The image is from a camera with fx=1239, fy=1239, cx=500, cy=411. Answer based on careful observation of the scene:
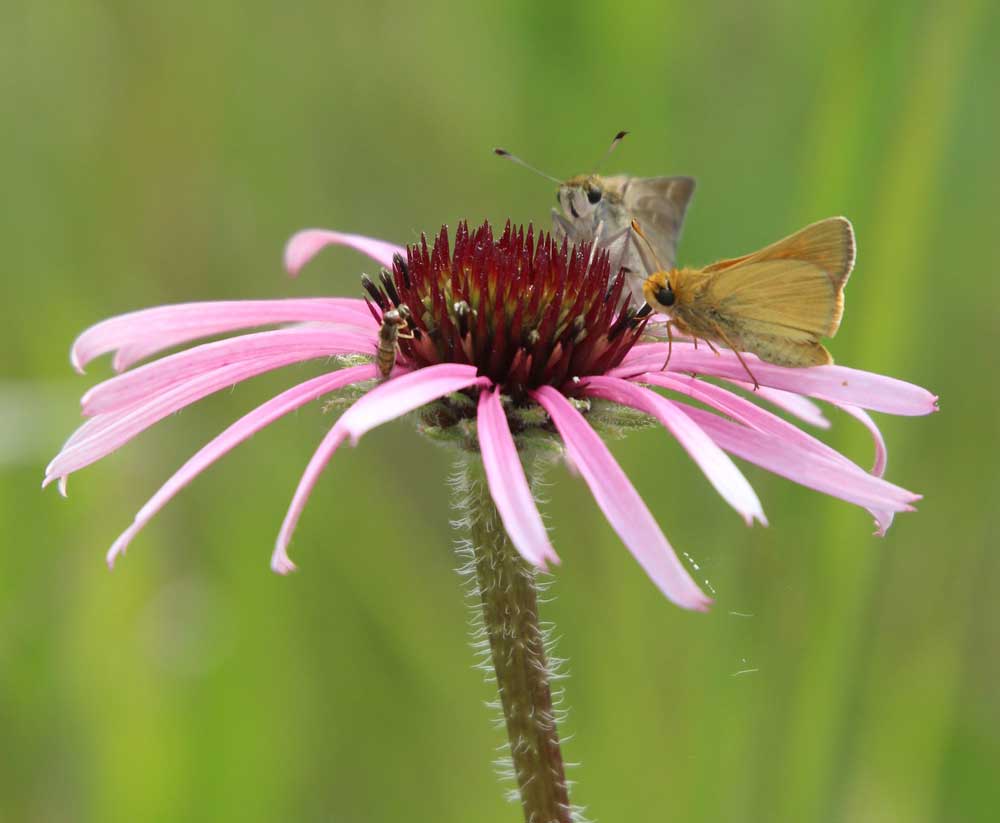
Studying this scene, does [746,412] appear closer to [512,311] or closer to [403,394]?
[512,311]

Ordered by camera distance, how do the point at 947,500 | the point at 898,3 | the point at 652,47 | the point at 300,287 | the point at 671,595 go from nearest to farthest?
the point at 671,595 < the point at 898,3 < the point at 652,47 < the point at 947,500 < the point at 300,287

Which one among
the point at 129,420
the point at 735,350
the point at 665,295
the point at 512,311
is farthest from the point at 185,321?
the point at 735,350

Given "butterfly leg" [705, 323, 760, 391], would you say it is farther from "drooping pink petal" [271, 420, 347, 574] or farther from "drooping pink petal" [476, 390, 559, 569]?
"drooping pink petal" [271, 420, 347, 574]

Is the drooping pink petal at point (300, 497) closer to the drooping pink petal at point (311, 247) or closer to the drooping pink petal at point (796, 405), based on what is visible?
the drooping pink petal at point (796, 405)

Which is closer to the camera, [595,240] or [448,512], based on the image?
[595,240]

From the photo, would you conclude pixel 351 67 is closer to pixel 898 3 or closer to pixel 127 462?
pixel 127 462

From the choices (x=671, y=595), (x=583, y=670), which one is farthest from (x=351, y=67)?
(x=671, y=595)

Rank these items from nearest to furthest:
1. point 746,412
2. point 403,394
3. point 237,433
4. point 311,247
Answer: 1. point 403,394
2. point 237,433
3. point 746,412
4. point 311,247

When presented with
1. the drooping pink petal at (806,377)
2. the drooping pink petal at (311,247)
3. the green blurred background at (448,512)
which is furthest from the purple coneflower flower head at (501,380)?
the green blurred background at (448,512)
